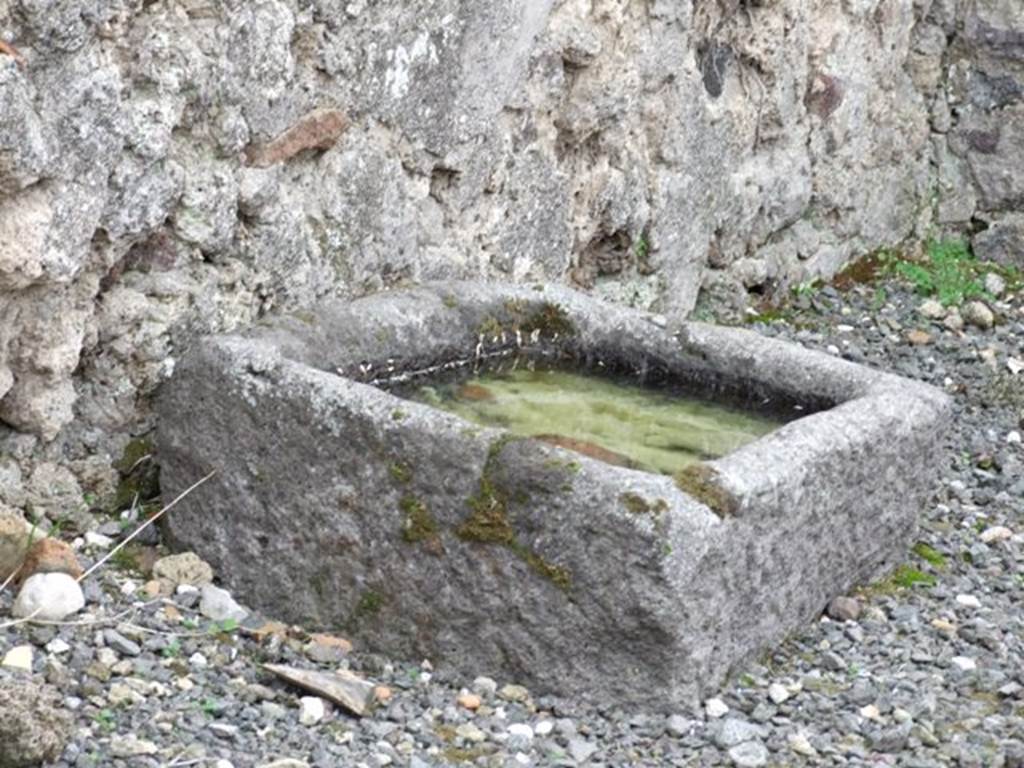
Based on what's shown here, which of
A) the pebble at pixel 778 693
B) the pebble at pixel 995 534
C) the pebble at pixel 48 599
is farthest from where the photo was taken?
the pebble at pixel 995 534

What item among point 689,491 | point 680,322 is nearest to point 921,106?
point 680,322

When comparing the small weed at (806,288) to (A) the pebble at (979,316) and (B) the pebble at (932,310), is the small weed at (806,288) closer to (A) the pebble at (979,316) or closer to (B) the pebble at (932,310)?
(B) the pebble at (932,310)

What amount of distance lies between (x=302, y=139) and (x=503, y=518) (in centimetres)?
109

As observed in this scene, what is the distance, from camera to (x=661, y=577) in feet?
10.6

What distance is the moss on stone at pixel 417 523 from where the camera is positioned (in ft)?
11.1

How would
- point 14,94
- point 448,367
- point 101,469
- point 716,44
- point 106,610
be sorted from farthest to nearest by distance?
point 716,44 < point 448,367 < point 101,469 < point 106,610 < point 14,94

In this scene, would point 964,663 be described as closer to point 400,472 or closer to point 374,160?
point 400,472

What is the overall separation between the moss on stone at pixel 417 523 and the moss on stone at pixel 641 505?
37 cm

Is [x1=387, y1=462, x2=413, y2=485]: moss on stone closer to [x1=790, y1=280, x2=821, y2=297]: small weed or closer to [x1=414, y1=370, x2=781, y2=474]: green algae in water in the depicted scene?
[x1=414, y1=370, x2=781, y2=474]: green algae in water

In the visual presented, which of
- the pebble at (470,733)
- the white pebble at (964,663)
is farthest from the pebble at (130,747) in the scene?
the white pebble at (964,663)

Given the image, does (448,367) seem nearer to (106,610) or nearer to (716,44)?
(106,610)

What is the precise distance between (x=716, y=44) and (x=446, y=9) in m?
1.44

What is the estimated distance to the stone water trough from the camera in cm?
329

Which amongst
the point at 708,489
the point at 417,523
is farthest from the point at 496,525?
the point at 708,489
